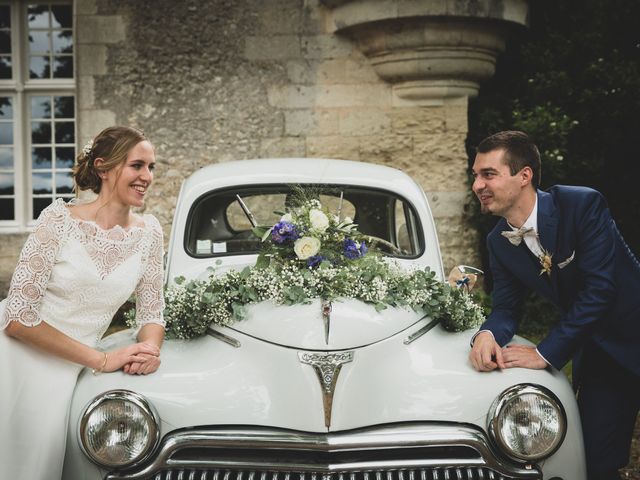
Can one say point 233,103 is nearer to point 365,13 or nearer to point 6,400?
point 365,13

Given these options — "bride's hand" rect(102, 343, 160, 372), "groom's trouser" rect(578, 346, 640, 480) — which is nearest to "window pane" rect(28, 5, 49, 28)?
"bride's hand" rect(102, 343, 160, 372)

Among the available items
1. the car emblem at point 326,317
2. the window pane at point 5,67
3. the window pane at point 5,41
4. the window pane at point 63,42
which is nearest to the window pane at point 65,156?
the window pane at point 5,67

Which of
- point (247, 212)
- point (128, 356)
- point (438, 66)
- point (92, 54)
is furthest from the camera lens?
point (92, 54)

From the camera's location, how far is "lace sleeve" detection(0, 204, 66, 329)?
2.44 meters

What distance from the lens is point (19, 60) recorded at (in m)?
8.62

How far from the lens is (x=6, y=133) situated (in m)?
8.78

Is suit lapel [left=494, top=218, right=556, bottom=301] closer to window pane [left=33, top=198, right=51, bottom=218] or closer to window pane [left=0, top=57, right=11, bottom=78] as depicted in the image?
window pane [left=33, top=198, right=51, bottom=218]

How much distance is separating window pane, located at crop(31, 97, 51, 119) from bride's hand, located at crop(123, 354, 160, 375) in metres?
7.12

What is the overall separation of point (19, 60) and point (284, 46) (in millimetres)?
3179

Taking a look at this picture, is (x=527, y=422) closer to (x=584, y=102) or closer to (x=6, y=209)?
(x=584, y=102)

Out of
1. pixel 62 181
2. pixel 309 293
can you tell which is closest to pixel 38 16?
pixel 62 181

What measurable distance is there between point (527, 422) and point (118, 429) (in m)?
1.30

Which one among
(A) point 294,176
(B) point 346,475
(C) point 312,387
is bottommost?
(B) point 346,475

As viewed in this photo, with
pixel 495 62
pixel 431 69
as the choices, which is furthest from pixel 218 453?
pixel 495 62
